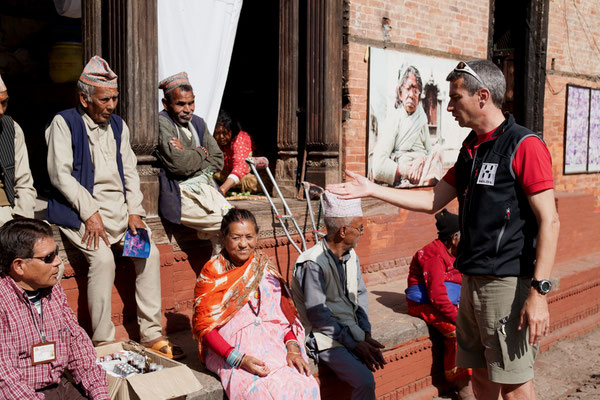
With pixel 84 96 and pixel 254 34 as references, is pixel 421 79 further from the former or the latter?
pixel 84 96

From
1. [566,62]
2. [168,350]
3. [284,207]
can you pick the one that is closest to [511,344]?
[168,350]

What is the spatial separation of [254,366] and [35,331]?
3.81 ft

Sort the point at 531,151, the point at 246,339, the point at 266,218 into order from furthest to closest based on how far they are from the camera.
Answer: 1. the point at 266,218
2. the point at 246,339
3. the point at 531,151

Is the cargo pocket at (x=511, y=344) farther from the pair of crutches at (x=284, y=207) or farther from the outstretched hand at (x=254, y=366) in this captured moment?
the pair of crutches at (x=284, y=207)

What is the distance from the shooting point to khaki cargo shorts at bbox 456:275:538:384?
3.27 metres

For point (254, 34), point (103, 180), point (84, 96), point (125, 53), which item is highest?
point (254, 34)

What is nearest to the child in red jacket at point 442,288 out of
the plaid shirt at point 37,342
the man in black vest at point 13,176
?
the plaid shirt at point 37,342

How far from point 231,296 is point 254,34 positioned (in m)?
4.15

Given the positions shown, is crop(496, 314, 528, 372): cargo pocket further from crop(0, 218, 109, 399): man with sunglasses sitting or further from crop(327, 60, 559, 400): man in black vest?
crop(0, 218, 109, 399): man with sunglasses sitting

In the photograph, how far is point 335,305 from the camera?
4.45m

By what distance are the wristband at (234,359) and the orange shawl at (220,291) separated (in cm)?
21

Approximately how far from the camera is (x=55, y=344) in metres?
3.26

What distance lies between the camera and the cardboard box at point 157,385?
3.37 metres

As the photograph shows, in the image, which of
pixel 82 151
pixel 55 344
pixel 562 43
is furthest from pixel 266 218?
pixel 562 43
